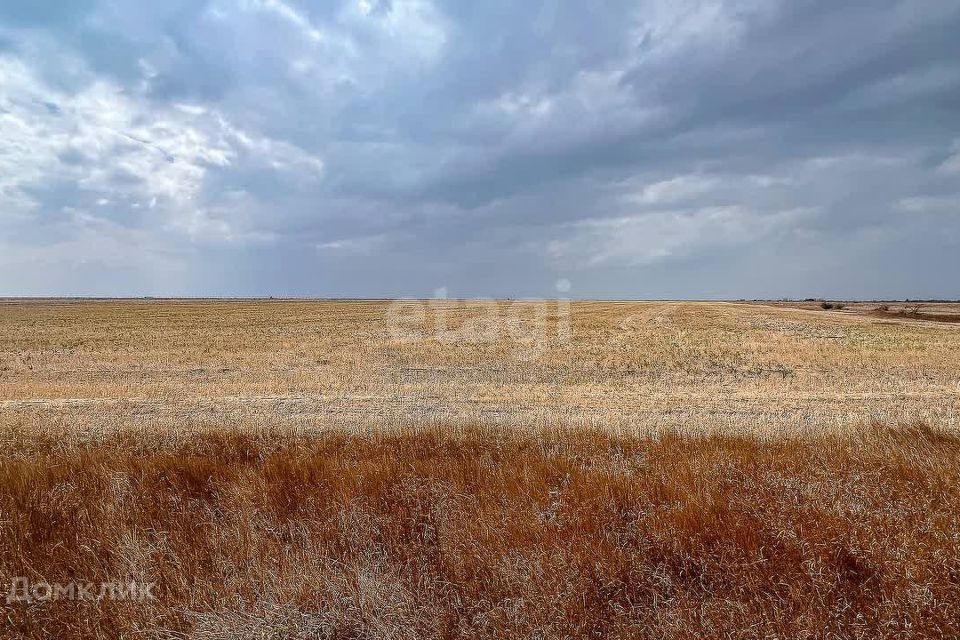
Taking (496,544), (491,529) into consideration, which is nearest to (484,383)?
(491,529)

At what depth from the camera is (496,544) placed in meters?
3.92

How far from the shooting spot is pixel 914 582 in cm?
324

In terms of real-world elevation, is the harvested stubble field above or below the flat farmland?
above

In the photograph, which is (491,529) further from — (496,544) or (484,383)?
(484,383)

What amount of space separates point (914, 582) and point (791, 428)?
624 centimetres

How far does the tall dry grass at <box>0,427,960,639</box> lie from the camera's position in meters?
3.15

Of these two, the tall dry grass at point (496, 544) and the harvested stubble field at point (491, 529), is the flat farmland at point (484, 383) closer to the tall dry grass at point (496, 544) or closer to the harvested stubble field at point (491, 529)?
the harvested stubble field at point (491, 529)

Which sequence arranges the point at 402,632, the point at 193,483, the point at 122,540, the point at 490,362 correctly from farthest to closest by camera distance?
the point at 490,362 < the point at 193,483 < the point at 122,540 < the point at 402,632

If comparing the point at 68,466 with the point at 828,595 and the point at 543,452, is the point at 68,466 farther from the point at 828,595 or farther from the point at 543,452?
the point at 828,595

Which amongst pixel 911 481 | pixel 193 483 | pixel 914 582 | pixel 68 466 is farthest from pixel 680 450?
pixel 68 466

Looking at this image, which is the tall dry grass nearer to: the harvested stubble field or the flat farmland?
the harvested stubble field

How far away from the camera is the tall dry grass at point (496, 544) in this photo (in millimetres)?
3150

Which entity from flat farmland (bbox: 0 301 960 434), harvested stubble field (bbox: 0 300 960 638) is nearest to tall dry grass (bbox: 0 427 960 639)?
harvested stubble field (bbox: 0 300 960 638)

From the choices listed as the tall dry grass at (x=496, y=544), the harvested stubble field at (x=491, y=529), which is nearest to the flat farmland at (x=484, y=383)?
the harvested stubble field at (x=491, y=529)
